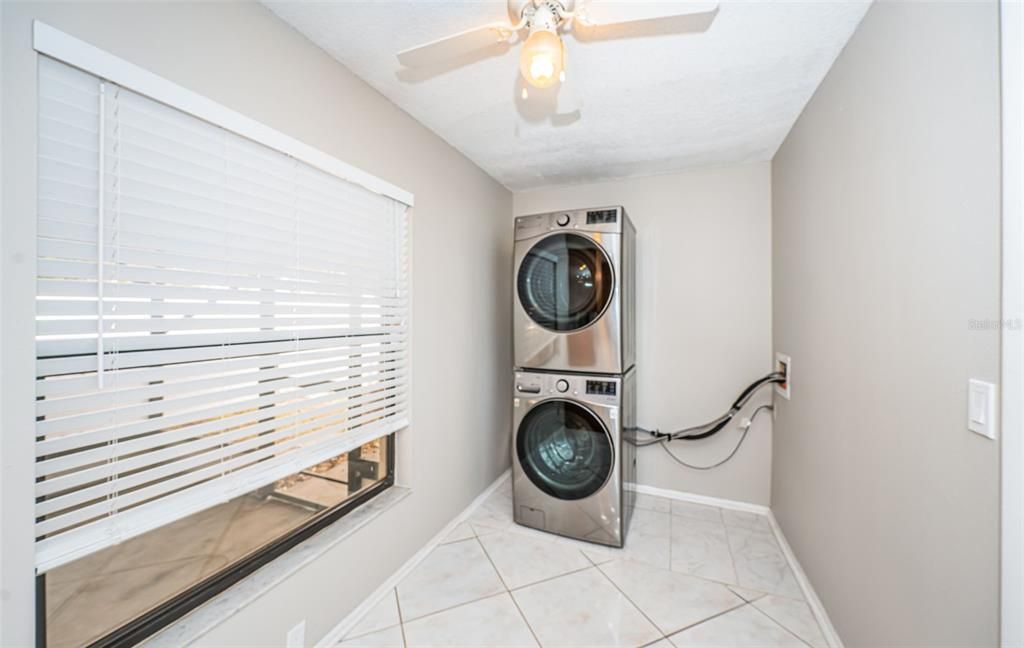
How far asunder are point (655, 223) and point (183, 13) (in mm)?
2577

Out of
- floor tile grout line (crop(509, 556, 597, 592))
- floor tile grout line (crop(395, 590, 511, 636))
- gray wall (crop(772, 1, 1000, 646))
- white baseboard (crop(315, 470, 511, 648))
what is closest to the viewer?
gray wall (crop(772, 1, 1000, 646))

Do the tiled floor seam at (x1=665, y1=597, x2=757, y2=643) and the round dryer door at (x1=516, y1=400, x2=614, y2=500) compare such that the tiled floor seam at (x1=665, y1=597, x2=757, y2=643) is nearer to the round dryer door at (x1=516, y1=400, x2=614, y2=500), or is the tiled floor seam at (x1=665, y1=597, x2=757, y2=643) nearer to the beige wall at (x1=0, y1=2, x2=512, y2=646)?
the round dryer door at (x1=516, y1=400, x2=614, y2=500)

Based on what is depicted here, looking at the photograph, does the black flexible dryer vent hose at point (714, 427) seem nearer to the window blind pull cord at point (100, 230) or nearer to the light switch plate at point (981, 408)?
the light switch plate at point (981, 408)

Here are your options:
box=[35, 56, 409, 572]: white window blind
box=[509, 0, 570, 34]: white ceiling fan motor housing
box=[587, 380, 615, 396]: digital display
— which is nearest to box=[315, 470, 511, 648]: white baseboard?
box=[35, 56, 409, 572]: white window blind

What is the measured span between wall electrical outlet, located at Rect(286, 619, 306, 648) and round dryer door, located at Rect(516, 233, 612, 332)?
1702 mm

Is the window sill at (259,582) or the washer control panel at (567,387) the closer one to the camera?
the window sill at (259,582)

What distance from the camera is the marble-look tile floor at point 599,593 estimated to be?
160 centimetres

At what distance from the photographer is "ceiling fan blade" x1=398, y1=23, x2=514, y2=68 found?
113cm

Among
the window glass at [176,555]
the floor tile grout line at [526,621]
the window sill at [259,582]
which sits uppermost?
the window glass at [176,555]

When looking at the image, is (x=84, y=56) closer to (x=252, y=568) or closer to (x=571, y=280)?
(x=252, y=568)

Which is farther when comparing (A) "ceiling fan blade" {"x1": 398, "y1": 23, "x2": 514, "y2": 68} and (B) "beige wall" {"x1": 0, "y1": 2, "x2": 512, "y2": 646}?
(A) "ceiling fan blade" {"x1": 398, "y1": 23, "x2": 514, "y2": 68}

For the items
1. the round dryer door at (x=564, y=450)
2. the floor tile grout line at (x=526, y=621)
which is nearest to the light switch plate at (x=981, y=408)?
the round dryer door at (x=564, y=450)

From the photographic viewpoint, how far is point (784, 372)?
2211 mm

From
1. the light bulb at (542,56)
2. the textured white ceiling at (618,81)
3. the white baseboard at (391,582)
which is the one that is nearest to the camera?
the light bulb at (542,56)
